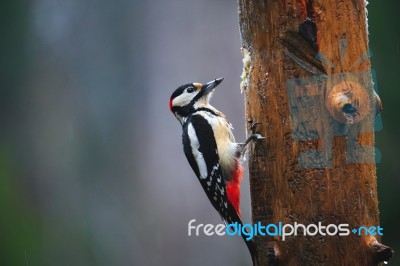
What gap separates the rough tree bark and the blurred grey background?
2.41m

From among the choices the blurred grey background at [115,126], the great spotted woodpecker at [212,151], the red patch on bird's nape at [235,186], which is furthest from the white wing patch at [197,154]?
the blurred grey background at [115,126]

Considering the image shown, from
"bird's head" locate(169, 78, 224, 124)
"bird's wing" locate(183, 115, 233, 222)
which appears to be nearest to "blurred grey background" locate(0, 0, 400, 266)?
"bird's head" locate(169, 78, 224, 124)

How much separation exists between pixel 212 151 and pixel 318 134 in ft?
2.61

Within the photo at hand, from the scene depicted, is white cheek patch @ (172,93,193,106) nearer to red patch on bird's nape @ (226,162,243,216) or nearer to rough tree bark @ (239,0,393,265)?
red patch on bird's nape @ (226,162,243,216)

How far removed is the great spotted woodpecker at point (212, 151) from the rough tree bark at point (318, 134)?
1.36ft

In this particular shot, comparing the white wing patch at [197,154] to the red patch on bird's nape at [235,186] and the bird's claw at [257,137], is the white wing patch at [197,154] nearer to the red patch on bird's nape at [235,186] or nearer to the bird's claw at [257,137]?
the red patch on bird's nape at [235,186]

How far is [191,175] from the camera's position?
4.81m

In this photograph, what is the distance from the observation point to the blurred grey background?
15.7 ft

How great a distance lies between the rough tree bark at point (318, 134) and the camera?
1940mm

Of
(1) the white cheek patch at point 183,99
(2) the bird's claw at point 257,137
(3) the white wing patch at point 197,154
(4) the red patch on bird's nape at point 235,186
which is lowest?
(4) the red patch on bird's nape at point 235,186

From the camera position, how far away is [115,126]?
18.5 ft

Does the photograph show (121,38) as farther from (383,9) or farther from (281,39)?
(281,39)
